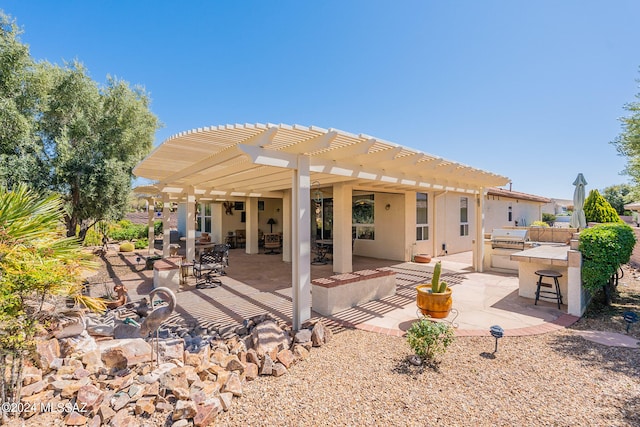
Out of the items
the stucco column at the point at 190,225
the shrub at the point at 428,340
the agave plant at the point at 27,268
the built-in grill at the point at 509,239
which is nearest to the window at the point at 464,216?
the built-in grill at the point at 509,239

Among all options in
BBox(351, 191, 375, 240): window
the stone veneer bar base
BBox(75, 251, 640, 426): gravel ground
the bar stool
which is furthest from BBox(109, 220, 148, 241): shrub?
the bar stool

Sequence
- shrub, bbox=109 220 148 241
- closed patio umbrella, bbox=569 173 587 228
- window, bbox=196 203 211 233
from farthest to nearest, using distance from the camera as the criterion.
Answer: window, bbox=196 203 211 233, shrub, bbox=109 220 148 241, closed patio umbrella, bbox=569 173 587 228

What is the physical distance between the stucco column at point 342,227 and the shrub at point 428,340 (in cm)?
518

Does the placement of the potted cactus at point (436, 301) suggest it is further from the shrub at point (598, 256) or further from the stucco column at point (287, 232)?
the stucco column at point (287, 232)

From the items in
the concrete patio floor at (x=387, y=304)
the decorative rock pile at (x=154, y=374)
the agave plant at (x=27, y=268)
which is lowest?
the concrete patio floor at (x=387, y=304)

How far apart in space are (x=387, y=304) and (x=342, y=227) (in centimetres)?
327

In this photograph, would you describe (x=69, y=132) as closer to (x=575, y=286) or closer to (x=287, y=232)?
(x=287, y=232)

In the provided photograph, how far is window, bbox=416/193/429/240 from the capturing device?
38.7 feet

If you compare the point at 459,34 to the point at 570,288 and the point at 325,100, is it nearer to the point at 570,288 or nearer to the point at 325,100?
the point at 325,100

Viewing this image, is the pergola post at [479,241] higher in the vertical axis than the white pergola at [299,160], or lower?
lower

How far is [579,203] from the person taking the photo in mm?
8531

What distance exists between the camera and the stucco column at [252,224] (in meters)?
13.2

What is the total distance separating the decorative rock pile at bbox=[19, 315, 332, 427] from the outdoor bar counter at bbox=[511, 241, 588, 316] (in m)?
4.94

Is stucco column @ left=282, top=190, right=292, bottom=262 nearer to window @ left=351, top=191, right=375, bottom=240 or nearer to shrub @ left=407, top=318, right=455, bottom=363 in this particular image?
window @ left=351, top=191, right=375, bottom=240
